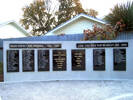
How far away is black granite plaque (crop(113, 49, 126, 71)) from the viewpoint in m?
7.35

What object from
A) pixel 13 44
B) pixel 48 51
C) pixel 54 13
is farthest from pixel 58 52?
pixel 54 13

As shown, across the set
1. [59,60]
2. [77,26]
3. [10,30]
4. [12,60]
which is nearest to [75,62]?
[59,60]

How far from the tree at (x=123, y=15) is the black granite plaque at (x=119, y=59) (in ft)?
10.2

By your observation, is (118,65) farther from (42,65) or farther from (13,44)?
(13,44)

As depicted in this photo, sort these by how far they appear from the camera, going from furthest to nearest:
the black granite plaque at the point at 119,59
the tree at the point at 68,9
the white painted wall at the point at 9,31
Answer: the tree at the point at 68,9 → the white painted wall at the point at 9,31 → the black granite plaque at the point at 119,59

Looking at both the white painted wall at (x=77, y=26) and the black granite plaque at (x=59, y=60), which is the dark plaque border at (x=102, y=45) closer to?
the black granite plaque at (x=59, y=60)

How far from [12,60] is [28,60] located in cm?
74

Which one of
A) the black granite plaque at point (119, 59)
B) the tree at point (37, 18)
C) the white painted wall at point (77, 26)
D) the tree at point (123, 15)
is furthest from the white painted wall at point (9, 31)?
the black granite plaque at point (119, 59)

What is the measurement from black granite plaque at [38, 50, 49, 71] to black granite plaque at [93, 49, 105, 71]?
2290 mm

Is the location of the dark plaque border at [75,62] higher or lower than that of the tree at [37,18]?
lower

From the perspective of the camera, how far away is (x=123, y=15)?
380 inches

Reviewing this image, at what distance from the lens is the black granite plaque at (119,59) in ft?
24.1

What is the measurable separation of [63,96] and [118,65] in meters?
3.55

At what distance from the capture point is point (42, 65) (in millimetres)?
7445
